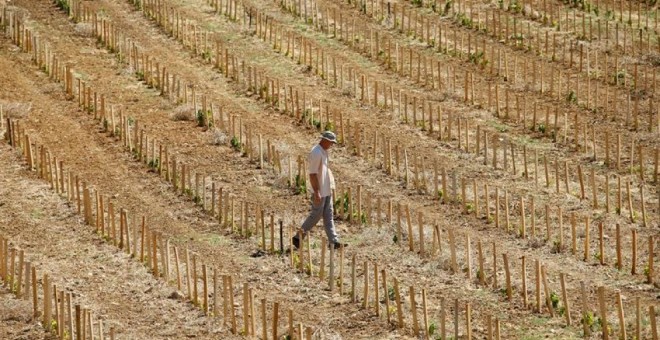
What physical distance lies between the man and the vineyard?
347mm

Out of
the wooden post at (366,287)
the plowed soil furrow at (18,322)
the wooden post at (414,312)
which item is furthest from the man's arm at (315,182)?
the plowed soil furrow at (18,322)

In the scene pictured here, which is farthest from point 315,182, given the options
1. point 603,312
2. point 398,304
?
point 603,312

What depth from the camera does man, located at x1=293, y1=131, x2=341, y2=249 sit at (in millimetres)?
17812

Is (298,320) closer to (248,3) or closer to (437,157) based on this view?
(437,157)

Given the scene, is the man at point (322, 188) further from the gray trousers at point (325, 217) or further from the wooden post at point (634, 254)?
the wooden post at point (634, 254)

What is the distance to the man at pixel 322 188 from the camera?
1781 cm

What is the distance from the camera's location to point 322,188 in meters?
18.0

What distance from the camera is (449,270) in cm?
1750

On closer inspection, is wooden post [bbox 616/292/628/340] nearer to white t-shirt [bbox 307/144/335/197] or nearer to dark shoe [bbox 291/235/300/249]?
white t-shirt [bbox 307/144/335/197]

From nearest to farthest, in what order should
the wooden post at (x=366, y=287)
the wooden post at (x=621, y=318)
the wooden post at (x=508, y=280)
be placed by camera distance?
1. the wooden post at (x=621, y=318)
2. the wooden post at (x=366, y=287)
3. the wooden post at (x=508, y=280)

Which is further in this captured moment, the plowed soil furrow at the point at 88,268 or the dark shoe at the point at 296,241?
the dark shoe at the point at 296,241

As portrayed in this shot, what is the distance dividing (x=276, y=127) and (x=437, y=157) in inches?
128

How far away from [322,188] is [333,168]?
426cm

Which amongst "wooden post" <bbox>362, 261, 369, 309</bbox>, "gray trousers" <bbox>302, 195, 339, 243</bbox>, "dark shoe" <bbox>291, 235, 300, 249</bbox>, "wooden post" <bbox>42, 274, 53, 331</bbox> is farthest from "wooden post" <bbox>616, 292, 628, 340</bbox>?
"wooden post" <bbox>42, 274, 53, 331</bbox>
